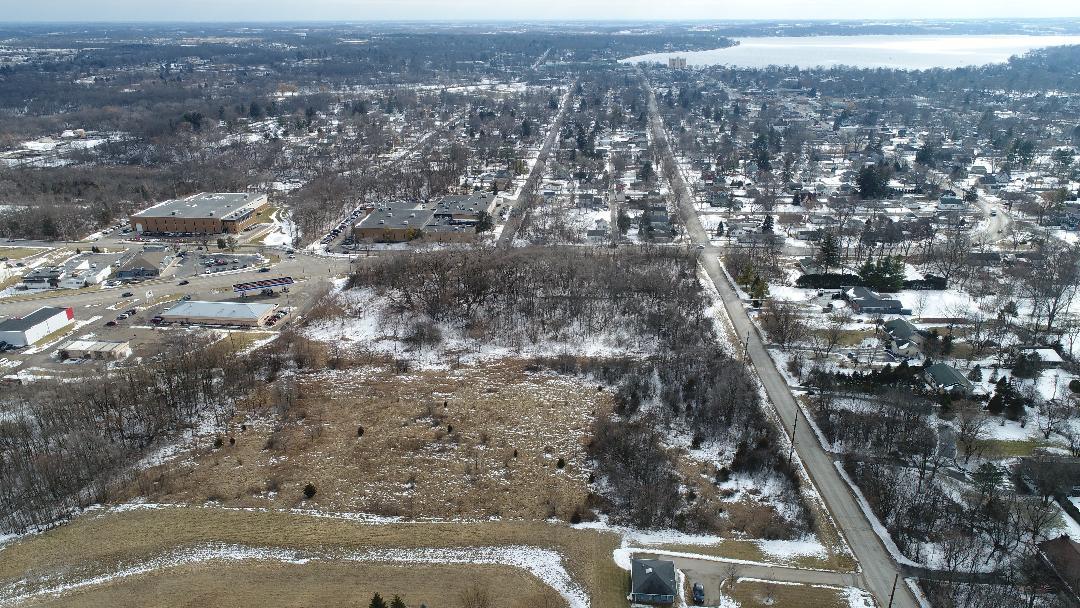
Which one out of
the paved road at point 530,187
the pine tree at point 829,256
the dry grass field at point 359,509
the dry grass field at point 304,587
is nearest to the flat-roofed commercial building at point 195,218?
the paved road at point 530,187

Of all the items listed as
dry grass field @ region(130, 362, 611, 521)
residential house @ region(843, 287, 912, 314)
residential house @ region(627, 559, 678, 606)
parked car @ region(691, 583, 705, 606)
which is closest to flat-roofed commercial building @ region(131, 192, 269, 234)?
dry grass field @ region(130, 362, 611, 521)

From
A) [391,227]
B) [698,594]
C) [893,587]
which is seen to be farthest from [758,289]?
[391,227]

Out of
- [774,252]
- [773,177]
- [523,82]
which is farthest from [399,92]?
[774,252]

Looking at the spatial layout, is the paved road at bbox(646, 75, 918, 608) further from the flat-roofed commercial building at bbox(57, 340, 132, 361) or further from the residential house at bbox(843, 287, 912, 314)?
the flat-roofed commercial building at bbox(57, 340, 132, 361)

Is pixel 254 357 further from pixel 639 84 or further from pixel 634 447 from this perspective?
pixel 639 84

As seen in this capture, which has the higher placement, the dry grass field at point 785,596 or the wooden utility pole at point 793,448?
the wooden utility pole at point 793,448

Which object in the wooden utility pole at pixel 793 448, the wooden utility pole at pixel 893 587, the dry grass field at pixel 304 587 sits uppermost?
the wooden utility pole at pixel 793 448

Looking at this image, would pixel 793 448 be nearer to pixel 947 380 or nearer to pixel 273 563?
pixel 947 380

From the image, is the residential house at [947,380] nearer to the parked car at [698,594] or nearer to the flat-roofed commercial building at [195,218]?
the parked car at [698,594]
